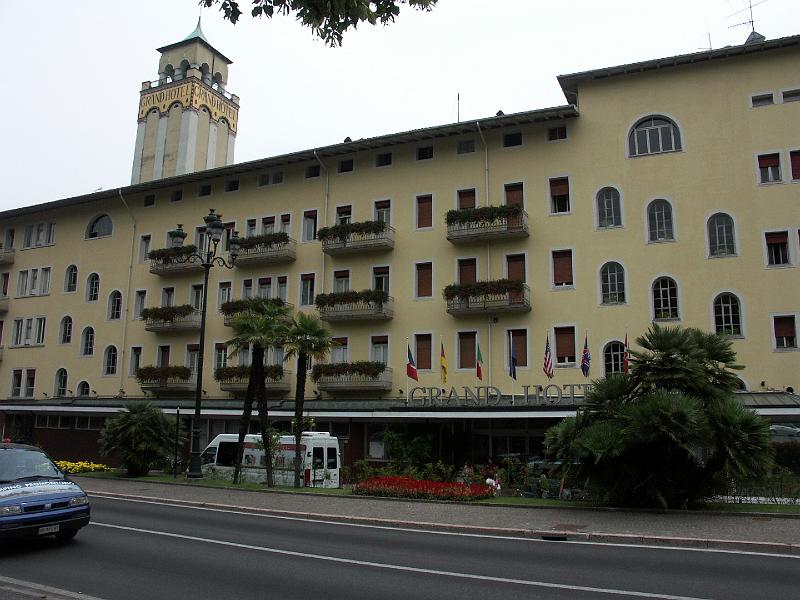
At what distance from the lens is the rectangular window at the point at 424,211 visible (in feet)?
115

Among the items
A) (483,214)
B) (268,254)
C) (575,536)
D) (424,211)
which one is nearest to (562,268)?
(483,214)

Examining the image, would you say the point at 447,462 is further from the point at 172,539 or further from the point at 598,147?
the point at 172,539

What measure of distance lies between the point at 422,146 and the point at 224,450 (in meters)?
17.9

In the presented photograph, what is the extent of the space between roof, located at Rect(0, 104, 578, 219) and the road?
23251 mm

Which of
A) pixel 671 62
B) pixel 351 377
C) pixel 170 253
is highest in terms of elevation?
pixel 671 62

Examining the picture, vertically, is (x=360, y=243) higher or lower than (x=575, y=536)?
higher

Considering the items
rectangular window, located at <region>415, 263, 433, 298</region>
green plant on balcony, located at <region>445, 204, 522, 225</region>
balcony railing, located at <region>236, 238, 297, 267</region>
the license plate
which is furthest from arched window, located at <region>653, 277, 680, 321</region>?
the license plate

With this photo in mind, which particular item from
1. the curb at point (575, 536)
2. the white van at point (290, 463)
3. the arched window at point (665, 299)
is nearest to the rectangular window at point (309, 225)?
the white van at point (290, 463)

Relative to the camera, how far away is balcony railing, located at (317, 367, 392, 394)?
33.3 m

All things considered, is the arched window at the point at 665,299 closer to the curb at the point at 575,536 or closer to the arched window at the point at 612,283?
the arched window at the point at 612,283

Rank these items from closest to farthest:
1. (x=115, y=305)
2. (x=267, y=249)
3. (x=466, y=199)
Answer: (x=466, y=199) → (x=267, y=249) → (x=115, y=305)

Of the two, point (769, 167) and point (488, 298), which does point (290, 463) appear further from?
point (769, 167)

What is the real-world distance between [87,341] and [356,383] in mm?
20537

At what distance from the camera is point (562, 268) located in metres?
31.7
